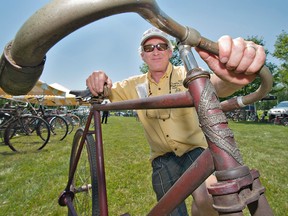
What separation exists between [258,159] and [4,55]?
22.0ft

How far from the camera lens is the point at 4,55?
61 centimetres

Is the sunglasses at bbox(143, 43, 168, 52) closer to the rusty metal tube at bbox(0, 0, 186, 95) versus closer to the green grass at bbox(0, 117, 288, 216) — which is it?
the rusty metal tube at bbox(0, 0, 186, 95)

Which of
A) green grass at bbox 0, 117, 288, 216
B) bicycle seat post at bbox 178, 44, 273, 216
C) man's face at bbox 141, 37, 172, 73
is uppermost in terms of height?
man's face at bbox 141, 37, 172, 73

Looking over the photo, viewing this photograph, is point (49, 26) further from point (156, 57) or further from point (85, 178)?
point (85, 178)

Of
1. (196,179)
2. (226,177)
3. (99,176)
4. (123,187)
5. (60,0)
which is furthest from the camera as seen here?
(123,187)

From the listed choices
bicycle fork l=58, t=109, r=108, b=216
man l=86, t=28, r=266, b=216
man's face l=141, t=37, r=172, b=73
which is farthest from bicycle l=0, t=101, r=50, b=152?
man's face l=141, t=37, r=172, b=73

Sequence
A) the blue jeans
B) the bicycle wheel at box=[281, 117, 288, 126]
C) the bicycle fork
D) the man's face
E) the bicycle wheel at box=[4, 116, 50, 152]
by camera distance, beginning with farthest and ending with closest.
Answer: the bicycle wheel at box=[281, 117, 288, 126], the bicycle wheel at box=[4, 116, 50, 152], the man's face, the blue jeans, the bicycle fork

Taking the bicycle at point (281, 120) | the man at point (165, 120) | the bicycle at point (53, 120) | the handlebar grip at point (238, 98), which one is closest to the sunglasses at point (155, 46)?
the man at point (165, 120)

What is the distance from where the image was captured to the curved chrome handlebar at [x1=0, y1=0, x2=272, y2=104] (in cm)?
51

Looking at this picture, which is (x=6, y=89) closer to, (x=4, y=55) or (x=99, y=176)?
(x=4, y=55)

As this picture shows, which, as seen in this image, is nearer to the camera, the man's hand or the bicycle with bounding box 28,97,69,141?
the man's hand

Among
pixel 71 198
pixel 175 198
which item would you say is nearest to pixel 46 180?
pixel 71 198

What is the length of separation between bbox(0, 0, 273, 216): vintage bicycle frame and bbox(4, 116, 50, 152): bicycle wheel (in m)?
7.44

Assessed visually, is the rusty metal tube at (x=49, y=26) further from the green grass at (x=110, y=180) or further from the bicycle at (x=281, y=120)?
the bicycle at (x=281, y=120)
